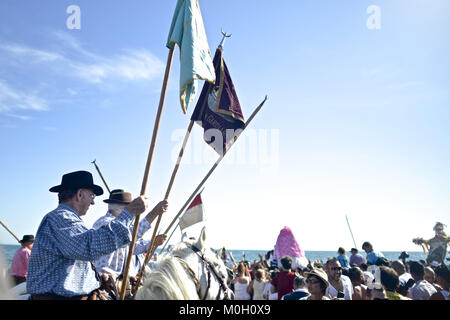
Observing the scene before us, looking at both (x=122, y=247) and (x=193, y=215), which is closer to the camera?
(x=122, y=247)

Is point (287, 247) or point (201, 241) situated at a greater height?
point (201, 241)

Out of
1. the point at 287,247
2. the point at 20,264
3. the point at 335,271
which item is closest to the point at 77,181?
the point at 335,271

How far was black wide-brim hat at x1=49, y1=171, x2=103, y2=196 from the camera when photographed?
3289mm

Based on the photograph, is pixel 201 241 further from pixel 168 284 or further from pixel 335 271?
pixel 335 271

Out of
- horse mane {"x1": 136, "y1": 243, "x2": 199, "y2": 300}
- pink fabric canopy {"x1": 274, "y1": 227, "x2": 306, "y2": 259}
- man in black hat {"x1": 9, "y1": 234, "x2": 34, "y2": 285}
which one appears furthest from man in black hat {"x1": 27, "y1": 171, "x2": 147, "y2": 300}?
pink fabric canopy {"x1": 274, "y1": 227, "x2": 306, "y2": 259}

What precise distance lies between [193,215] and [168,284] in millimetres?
2742

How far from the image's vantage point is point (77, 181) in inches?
130

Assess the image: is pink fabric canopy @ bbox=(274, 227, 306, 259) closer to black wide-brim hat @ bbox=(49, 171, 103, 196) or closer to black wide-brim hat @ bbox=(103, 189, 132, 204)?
black wide-brim hat @ bbox=(103, 189, 132, 204)

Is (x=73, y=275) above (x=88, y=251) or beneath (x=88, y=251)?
beneath

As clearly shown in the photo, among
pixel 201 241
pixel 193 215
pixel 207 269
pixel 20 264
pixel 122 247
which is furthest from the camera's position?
pixel 20 264
